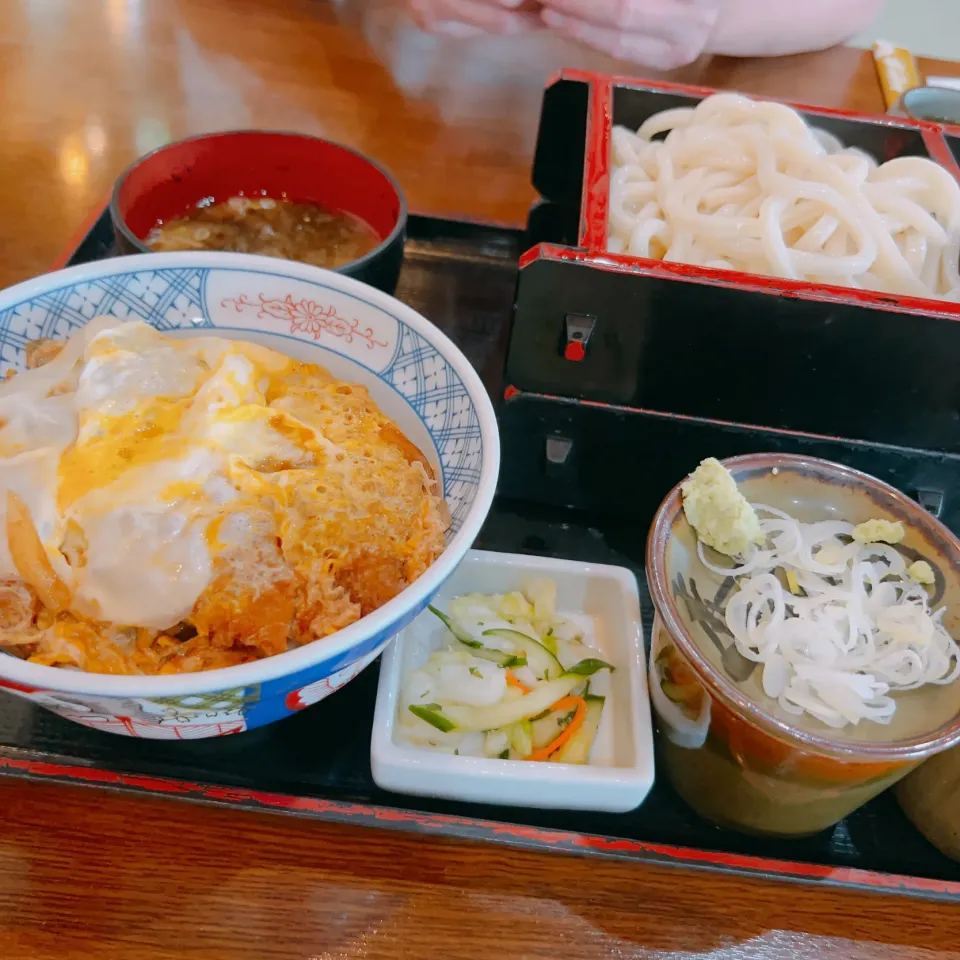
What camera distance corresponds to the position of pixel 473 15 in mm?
2256

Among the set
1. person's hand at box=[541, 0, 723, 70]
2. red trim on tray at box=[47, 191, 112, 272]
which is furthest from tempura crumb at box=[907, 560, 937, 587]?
person's hand at box=[541, 0, 723, 70]

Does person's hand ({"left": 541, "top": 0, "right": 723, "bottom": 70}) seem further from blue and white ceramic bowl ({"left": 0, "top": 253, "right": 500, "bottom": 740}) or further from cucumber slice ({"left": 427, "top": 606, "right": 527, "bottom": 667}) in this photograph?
cucumber slice ({"left": 427, "top": 606, "right": 527, "bottom": 667})

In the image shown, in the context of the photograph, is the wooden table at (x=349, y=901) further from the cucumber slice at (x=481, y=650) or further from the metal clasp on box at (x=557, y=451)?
the metal clasp on box at (x=557, y=451)

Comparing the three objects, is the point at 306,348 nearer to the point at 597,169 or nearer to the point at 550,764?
the point at 597,169

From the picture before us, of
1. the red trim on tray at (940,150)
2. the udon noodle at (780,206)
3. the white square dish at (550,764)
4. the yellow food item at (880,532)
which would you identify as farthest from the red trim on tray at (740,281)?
the red trim on tray at (940,150)

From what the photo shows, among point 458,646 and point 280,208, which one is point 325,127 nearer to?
point 280,208

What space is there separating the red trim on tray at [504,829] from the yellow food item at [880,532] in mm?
375

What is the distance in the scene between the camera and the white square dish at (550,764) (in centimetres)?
86

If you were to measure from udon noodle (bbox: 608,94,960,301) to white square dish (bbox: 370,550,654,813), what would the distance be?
1.60 feet

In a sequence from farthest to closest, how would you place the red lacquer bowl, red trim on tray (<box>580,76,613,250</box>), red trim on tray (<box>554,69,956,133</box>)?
red trim on tray (<box>554,69,956,133</box>), the red lacquer bowl, red trim on tray (<box>580,76,613,250</box>)

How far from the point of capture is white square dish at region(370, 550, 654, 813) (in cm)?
86

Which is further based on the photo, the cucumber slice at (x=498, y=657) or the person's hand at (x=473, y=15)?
the person's hand at (x=473, y=15)

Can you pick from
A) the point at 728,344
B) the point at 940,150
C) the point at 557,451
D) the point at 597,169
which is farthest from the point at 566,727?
the point at 940,150

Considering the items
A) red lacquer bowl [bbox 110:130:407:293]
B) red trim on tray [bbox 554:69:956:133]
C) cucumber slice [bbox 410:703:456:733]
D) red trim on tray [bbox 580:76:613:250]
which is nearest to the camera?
cucumber slice [bbox 410:703:456:733]
